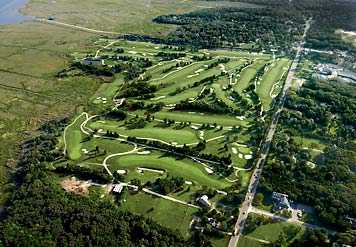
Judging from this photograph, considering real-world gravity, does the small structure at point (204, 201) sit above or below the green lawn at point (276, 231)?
above

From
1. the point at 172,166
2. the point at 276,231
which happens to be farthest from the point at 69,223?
the point at 276,231

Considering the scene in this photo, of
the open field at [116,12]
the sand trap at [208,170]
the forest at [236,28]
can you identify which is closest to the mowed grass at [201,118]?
the sand trap at [208,170]

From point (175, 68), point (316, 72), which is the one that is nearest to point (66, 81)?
point (175, 68)

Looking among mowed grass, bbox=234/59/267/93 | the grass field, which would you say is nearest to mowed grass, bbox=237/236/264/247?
the grass field

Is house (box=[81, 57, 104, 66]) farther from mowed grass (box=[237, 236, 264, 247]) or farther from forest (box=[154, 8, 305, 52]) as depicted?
mowed grass (box=[237, 236, 264, 247])

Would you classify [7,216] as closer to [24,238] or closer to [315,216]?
[24,238]

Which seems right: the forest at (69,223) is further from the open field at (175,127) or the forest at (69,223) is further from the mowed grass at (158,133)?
the mowed grass at (158,133)

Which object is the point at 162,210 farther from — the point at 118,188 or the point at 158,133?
the point at 158,133
